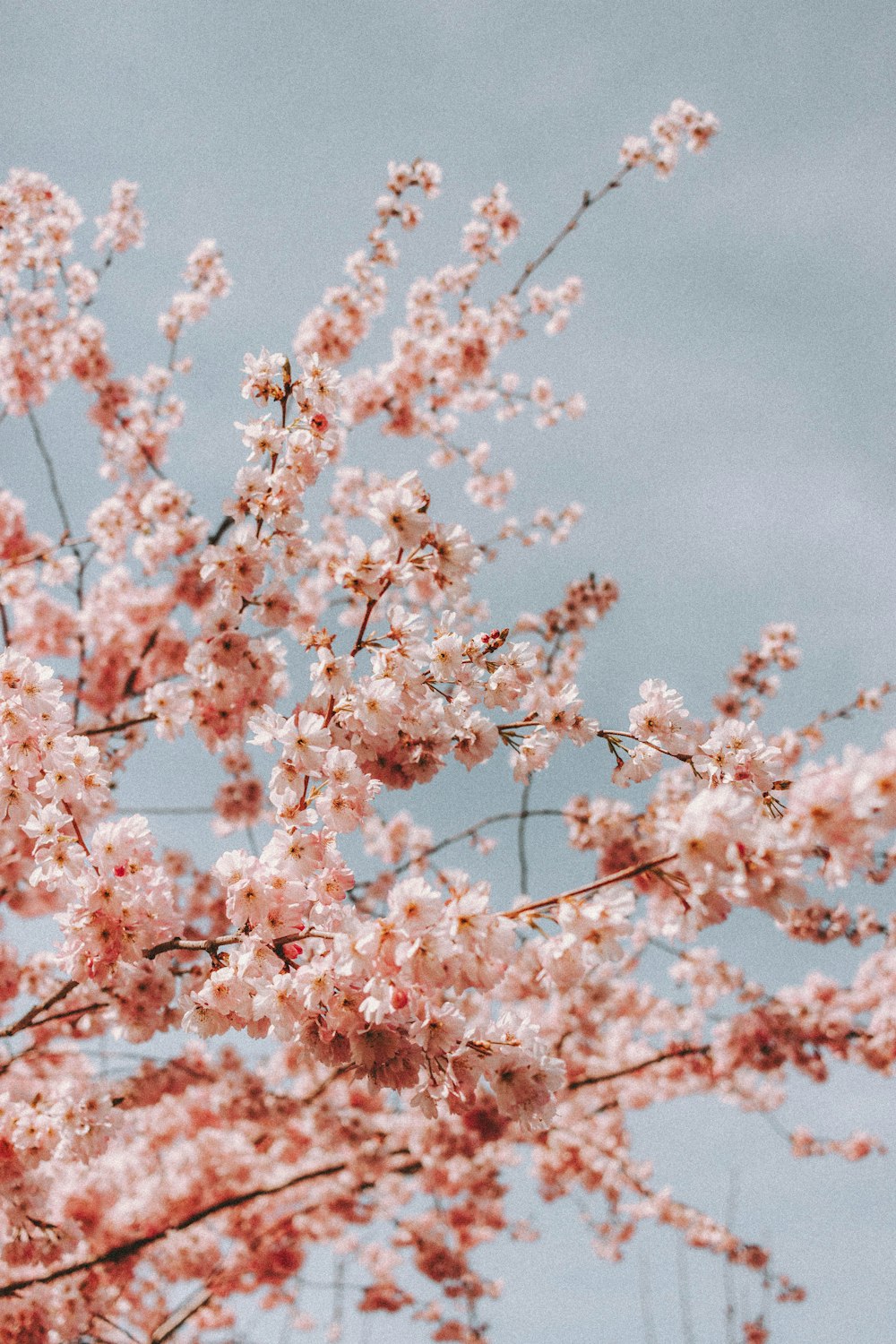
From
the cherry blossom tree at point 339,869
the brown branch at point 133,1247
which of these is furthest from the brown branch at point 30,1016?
the brown branch at point 133,1247

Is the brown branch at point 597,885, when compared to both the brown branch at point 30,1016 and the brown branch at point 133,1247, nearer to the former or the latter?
the brown branch at point 30,1016

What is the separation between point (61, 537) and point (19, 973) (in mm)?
3840

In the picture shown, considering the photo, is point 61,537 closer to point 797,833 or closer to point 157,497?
point 157,497

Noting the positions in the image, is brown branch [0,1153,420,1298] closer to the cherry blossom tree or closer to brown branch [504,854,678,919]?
the cherry blossom tree

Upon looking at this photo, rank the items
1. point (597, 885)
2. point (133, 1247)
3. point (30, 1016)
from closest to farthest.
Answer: point (597, 885), point (30, 1016), point (133, 1247)

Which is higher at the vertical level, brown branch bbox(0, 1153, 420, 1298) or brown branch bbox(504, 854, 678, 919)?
brown branch bbox(504, 854, 678, 919)

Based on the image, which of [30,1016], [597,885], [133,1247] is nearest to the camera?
[597,885]

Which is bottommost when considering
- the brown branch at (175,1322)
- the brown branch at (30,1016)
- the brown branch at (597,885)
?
the brown branch at (175,1322)

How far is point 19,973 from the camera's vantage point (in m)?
5.99

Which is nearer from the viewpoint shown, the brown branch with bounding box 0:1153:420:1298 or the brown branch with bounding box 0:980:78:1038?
the brown branch with bounding box 0:980:78:1038

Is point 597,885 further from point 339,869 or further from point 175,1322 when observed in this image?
point 175,1322

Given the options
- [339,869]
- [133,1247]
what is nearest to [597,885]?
[339,869]

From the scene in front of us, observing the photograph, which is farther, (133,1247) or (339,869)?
(133,1247)

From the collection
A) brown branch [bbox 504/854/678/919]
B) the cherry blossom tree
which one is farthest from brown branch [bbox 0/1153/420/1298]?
brown branch [bbox 504/854/678/919]
